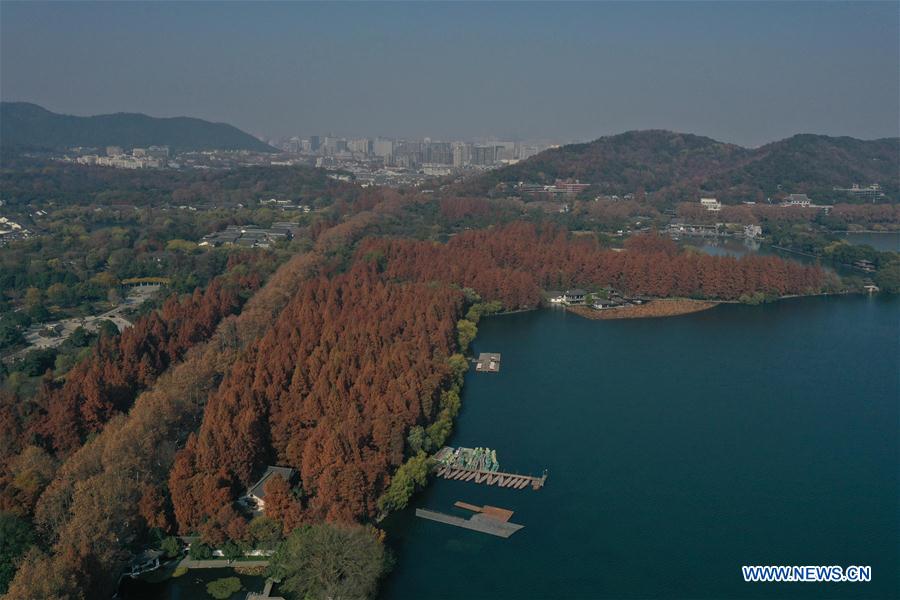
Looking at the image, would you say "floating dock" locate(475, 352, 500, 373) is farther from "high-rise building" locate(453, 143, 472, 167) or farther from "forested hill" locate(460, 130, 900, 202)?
"high-rise building" locate(453, 143, 472, 167)

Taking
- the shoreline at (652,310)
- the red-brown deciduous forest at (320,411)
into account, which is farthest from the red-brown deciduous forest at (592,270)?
the red-brown deciduous forest at (320,411)

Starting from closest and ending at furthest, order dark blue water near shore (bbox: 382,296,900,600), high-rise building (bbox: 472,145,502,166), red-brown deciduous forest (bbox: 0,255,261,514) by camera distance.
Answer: dark blue water near shore (bbox: 382,296,900,600), red-brown deciduous forest (bbox: 0,255,261,514), high-rise building (bbox: 472,145,502,166)

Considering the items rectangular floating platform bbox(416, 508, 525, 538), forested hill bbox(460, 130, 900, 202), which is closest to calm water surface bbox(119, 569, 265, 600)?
rectangular floating platform bbox(416, 508, 525, 538)

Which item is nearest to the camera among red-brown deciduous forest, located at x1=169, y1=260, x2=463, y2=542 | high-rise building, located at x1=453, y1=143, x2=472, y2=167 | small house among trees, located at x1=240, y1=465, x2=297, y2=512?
red-brown deciduous forest, located at x1=169, y1=260, x2=463, y2=542

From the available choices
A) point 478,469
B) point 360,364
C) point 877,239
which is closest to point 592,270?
point 360,364

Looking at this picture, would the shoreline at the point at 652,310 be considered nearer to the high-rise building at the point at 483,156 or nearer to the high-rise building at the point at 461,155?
the high-rise building at the point at 461,155

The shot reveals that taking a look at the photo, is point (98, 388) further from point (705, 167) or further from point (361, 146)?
point (361, 146)
